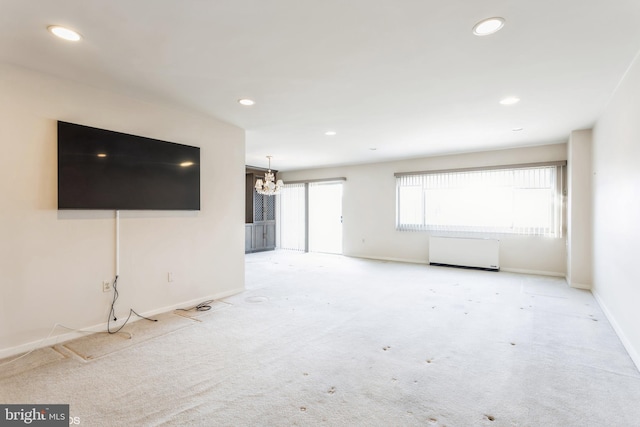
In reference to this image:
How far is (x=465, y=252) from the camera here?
21.9 feet

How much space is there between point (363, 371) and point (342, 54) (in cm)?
249

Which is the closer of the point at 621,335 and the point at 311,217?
the point at 621,335

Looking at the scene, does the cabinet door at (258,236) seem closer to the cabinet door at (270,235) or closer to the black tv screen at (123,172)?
the cabinet door at (270,235)

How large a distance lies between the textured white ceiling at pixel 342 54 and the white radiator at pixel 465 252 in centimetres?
281

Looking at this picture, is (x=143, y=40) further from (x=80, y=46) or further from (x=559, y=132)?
(x=559, y=132)

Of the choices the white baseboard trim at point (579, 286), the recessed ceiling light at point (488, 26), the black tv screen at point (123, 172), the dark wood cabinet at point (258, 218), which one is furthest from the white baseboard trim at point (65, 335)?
the white baseboard trim at point (579, 286)

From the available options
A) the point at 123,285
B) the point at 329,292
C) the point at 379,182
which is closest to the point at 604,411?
the point at 329,292

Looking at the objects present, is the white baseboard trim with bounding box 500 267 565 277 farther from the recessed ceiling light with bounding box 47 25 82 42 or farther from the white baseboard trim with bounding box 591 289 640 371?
the recessed ceiling light with bounding box 47 25 82 42

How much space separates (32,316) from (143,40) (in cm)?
256

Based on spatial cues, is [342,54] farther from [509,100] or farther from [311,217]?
[311,217]

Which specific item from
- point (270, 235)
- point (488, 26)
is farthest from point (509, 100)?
point (270, 235)

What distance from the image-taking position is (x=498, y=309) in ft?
13.2

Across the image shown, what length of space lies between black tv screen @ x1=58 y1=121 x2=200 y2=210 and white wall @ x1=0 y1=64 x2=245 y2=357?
106mm

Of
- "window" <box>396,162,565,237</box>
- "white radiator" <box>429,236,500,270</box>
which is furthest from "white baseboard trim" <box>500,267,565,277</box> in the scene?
"window" <box>396,162,565,237</box>
